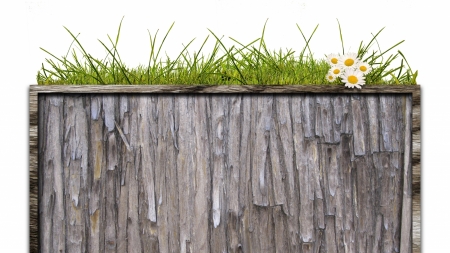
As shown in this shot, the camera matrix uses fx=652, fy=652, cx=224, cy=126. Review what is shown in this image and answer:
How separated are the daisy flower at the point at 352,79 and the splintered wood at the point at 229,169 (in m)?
0.08

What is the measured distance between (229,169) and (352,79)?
77 centimetres

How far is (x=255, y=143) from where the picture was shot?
3326mm

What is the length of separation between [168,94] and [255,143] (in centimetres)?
51

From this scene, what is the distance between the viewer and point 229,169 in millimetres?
3320

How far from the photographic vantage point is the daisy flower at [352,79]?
3297 mm

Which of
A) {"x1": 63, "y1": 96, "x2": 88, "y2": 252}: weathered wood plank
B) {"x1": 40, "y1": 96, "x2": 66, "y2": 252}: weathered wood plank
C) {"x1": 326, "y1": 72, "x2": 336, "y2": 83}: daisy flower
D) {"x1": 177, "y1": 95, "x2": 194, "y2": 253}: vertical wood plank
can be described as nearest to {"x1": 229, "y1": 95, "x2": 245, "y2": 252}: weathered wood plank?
{"x1": 177, "y1": 95, "x2": 194, "y2": 253}: vertical wood plank

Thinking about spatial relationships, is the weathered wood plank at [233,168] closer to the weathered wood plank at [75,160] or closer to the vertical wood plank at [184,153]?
the vertical wood plank at [184,153]

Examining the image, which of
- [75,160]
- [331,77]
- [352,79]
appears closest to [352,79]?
[352,79]

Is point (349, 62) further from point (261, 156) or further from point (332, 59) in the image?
point (261, 156)

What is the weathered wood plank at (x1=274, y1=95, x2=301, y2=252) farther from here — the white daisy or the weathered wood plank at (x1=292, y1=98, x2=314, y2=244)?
the white daisy

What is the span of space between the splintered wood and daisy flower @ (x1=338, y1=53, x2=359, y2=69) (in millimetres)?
190

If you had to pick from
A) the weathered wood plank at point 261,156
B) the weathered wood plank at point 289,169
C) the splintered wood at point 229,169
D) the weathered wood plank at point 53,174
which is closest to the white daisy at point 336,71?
the splintered wood at point 229,169

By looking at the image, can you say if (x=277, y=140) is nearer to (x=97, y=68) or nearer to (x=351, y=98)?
(x=351, y=98)

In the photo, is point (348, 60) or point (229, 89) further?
point (348, 60)
